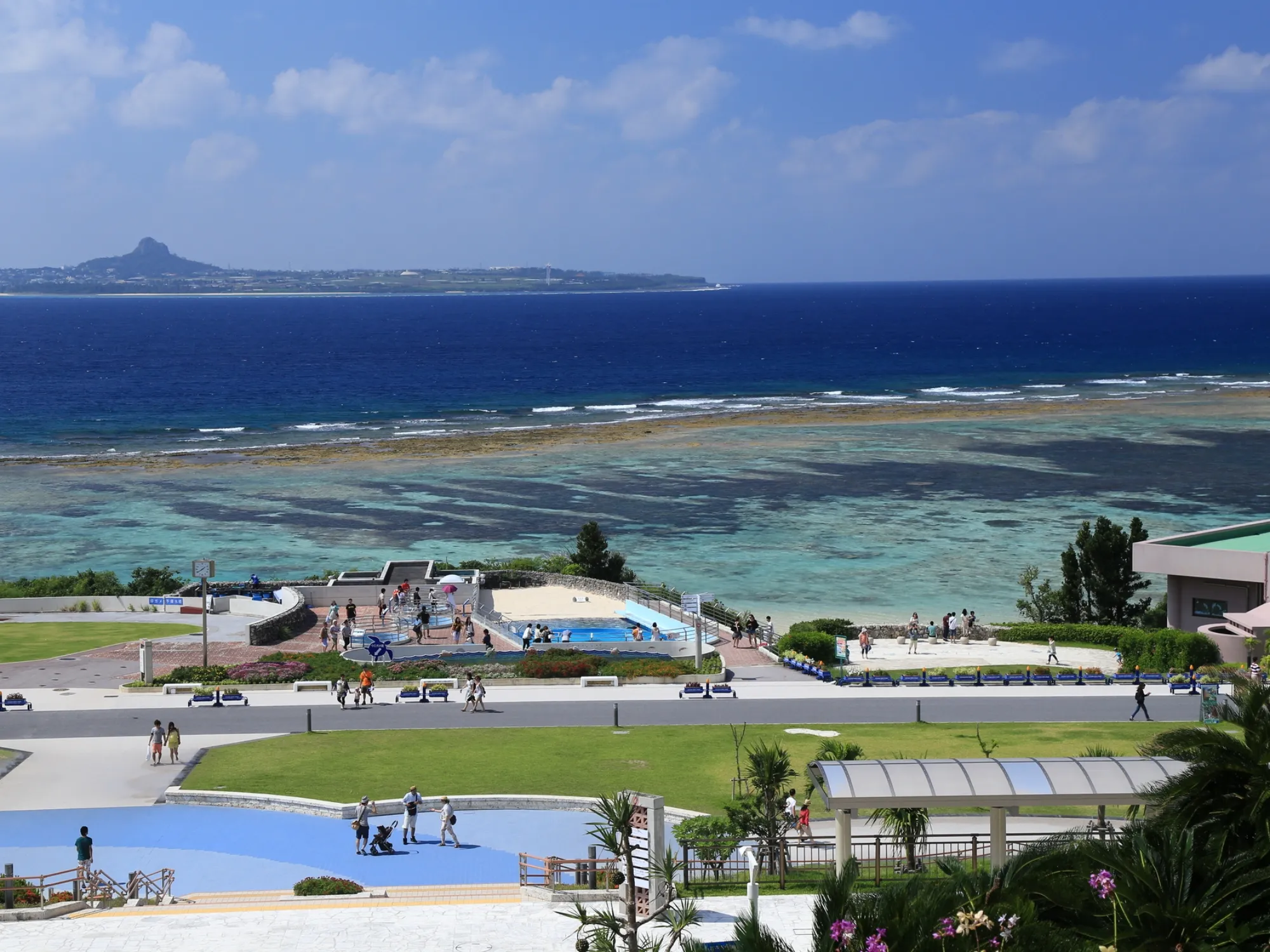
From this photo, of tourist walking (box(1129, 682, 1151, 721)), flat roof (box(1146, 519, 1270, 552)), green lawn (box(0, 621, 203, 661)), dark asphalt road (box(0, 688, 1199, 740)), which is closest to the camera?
tourist walking (box(1129, 682, 1151, 721))

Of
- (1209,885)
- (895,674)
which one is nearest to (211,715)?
(895,674)

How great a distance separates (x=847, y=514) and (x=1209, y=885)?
208 feet

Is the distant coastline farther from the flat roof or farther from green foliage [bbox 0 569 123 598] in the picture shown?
the flat roof

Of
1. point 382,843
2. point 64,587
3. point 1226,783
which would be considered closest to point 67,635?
point 64,587

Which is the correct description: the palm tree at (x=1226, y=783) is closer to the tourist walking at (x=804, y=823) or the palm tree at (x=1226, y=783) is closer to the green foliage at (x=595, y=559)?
the tourist walking at (x=804, y=823)

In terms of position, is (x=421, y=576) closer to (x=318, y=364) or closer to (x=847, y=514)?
(x=847, y=514)

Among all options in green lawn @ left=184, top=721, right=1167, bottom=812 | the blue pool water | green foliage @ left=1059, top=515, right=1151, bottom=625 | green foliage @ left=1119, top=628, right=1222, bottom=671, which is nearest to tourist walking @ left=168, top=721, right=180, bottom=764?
green lawn @ left=184, top=721, right=1167, bottom=812

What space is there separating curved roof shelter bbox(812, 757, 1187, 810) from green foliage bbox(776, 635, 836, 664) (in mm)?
21881

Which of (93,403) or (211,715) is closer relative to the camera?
(211,715)

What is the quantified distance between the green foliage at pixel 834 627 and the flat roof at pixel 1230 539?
992 cm

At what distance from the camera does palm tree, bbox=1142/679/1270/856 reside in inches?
635

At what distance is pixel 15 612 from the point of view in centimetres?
5372

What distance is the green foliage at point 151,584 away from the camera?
188ft

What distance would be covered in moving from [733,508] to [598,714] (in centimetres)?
4325
